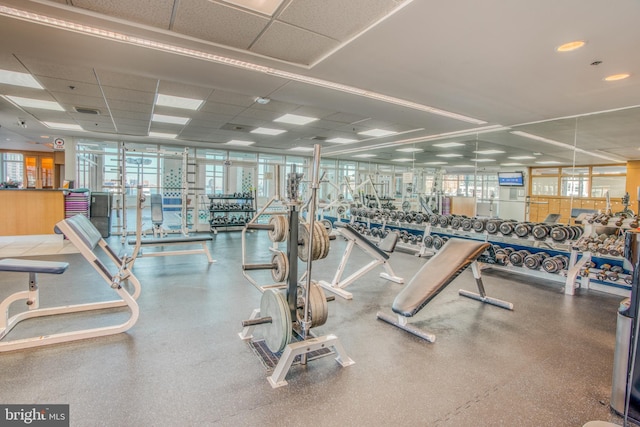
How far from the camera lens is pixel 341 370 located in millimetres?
2221

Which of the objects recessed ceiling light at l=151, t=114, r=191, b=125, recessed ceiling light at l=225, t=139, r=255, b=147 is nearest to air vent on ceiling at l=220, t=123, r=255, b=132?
recessed ceiling light at l=151, t=114, r=191, b=125

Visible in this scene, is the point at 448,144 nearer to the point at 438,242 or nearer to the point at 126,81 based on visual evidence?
the point at 438,242

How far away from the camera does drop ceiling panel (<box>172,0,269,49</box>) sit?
235 centimetres

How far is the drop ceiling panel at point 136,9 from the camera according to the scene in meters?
2.29

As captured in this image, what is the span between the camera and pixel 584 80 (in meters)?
3.50

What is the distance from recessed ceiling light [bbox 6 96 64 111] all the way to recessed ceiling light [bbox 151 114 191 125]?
142cm

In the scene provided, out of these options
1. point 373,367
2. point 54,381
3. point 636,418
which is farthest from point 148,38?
point 636,418

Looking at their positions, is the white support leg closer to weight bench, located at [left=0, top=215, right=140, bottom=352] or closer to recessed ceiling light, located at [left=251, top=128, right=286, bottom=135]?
weight bench, located at [left=0, top=215, right=140, bottom=352]

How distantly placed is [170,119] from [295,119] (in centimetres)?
244

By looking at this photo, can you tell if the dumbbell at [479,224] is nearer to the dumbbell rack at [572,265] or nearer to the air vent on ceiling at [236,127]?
the dumbbell rack at [572,265]

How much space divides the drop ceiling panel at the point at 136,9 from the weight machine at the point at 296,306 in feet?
5.13

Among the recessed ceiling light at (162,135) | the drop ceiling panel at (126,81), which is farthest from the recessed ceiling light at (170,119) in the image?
the drop ceiling panel at (126,81)

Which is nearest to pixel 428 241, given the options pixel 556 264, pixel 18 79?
pixel 556 264

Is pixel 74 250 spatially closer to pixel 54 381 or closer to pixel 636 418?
pixel 54 381
